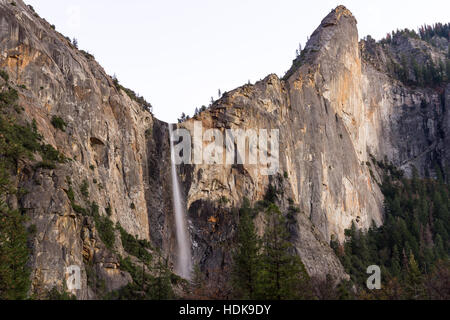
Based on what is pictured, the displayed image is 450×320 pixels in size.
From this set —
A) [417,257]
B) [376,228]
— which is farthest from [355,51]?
[417,257]

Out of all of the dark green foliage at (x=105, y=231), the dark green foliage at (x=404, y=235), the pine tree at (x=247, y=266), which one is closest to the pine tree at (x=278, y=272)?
the pine tree at (x=247, y=266)

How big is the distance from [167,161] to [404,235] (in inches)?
1867

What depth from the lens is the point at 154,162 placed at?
7600 centimetres

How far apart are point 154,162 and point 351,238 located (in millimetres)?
38291

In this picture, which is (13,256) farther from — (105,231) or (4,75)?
(4,75)

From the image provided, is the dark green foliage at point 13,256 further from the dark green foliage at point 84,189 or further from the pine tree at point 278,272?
the pine tree at point 278,272

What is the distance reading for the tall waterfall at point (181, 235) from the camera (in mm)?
68562

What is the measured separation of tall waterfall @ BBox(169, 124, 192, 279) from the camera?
6856 cm

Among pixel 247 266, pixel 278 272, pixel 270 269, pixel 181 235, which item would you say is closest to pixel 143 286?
pixel 247 266

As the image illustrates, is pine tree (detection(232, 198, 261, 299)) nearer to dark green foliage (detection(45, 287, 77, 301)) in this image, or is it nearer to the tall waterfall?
dark green foliage (detection(45, 287, 77, 301))

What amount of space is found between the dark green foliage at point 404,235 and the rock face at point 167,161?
3759mm

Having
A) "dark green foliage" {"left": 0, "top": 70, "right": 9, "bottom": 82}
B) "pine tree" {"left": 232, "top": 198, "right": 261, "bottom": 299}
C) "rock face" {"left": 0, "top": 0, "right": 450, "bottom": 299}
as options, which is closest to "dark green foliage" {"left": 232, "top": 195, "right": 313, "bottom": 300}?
"pine tree" {"left": 232, "top": 198, "right": 261, "bottom": 299}
